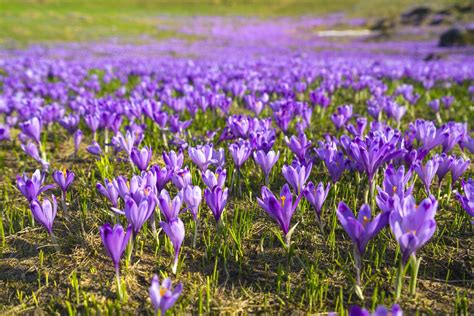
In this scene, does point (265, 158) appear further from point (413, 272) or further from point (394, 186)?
point (413, 272)

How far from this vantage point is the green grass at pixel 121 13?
34625 mm

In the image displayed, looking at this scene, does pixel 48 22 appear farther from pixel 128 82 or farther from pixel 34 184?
pixel 34 184

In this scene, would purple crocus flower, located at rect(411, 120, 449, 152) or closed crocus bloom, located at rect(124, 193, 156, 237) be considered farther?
purple crocus flower, located at rect(411, 120, 449, 152)

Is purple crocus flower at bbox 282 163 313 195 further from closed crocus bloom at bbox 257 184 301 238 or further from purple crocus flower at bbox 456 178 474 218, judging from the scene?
purple crocus flower at bbox 456 178 474 218

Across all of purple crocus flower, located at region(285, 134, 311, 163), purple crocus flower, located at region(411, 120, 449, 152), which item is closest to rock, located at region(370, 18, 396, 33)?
purple crocus flower, located at region(411, 120, 449, 152)

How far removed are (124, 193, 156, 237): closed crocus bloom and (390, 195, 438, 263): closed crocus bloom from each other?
4.19ft

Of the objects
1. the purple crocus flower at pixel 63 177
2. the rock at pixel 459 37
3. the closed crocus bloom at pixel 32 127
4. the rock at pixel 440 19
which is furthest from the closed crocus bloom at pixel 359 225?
the rock at pixel 440 19

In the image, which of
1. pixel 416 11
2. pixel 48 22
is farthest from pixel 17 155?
pixel 416 11

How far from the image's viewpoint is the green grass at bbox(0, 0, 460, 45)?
3462 centimetres

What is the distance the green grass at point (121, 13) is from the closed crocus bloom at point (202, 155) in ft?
95.5

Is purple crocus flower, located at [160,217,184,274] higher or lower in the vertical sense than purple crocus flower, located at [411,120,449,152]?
lower

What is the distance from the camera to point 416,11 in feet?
161

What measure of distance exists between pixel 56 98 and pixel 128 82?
2.69 m

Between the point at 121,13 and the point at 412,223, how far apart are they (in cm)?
6519
